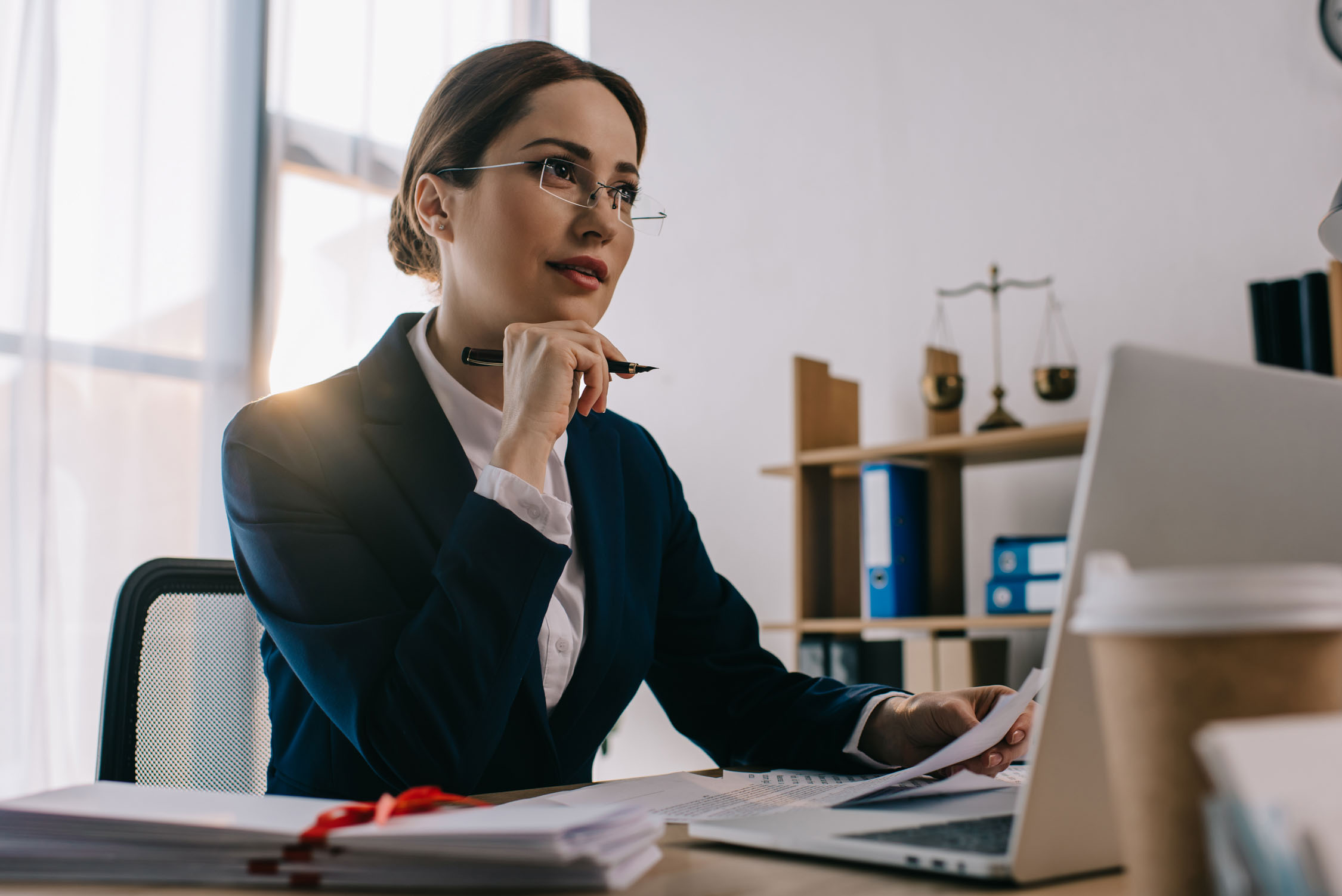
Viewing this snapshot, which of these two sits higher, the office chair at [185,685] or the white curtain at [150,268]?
the white curtain at [150,268]

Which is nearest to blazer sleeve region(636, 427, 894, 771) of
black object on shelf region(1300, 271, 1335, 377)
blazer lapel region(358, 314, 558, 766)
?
blazer lapel region(358, 314, 558, 766)

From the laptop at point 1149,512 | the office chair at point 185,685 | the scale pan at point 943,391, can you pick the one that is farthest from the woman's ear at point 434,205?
the scale pan at point 943,391

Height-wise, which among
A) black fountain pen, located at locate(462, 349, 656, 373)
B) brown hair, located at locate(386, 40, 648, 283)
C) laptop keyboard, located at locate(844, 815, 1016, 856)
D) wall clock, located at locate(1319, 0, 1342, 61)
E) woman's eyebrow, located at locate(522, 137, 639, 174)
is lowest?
laptop keyboard, located at locate(844, 815, 1016, 856)

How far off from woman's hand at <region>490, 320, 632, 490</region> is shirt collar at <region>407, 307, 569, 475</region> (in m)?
0.13

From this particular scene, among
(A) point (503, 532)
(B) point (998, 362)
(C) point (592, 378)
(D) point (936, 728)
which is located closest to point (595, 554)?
(C) point (592, 378)

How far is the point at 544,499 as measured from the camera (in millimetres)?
959

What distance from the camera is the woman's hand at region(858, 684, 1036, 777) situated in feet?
3.05

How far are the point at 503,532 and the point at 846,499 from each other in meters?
1.95

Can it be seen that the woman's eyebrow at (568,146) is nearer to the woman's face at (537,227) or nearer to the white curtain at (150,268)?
the woman's face at (537,227)

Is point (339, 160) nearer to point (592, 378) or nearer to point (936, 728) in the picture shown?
point (592, 378)

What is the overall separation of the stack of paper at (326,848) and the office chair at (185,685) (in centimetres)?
54

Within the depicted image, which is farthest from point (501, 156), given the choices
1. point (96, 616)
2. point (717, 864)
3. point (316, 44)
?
point (316, 44)

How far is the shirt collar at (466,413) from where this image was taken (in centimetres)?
129

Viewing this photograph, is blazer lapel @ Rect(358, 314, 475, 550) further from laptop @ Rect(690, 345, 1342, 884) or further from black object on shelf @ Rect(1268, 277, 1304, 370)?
black object on shelf @ Rect(1268, 277, 1304, 370)
